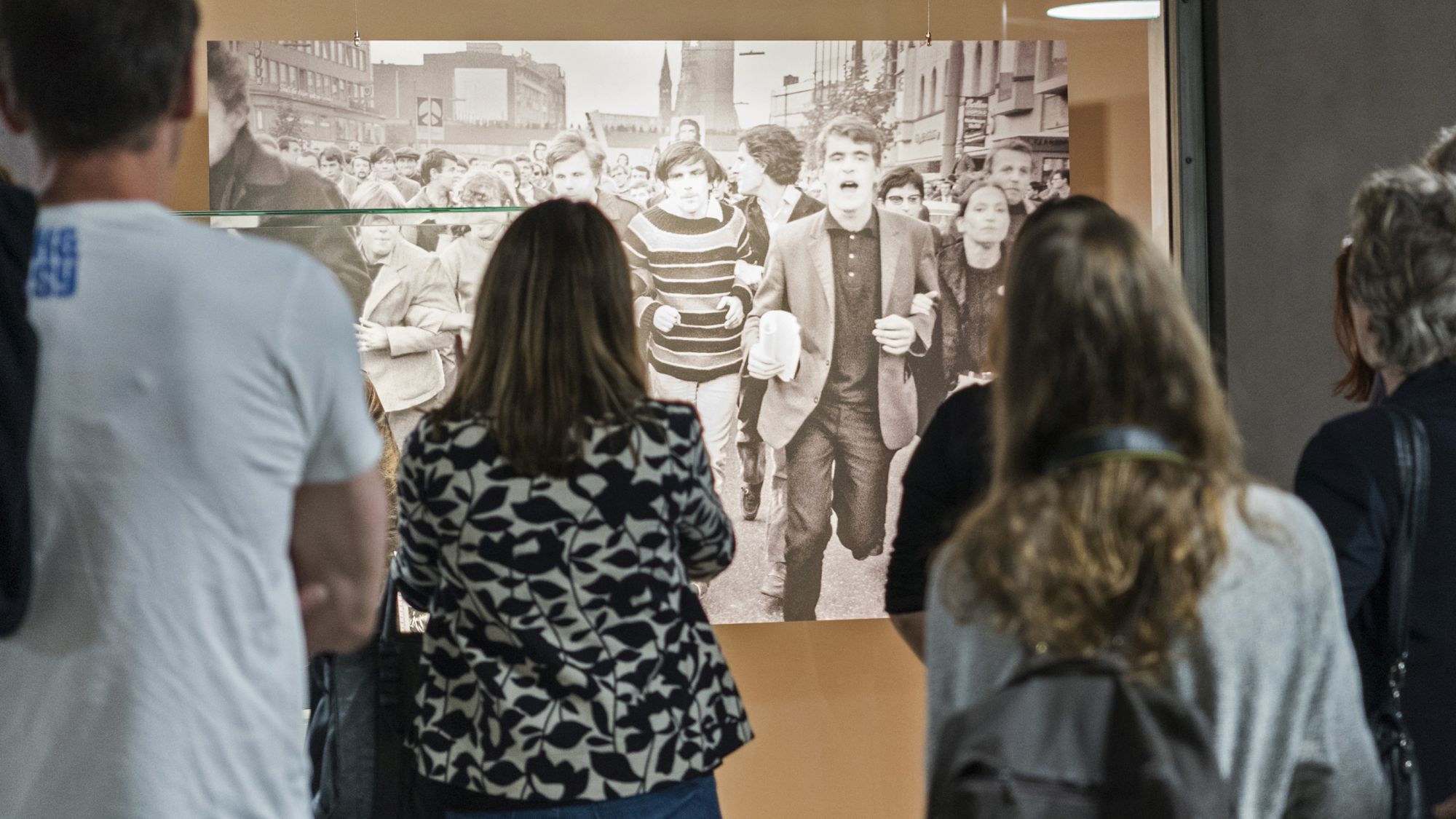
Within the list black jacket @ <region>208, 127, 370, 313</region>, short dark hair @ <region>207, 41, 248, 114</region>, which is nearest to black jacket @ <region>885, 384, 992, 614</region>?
black jacket @ <region>208, 127, 370, 313</region>

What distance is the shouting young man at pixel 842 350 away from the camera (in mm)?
3123

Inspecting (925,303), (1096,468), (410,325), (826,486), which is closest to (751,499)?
(826,486)

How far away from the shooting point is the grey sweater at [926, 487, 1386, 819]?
120cm

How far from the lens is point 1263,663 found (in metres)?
1.21

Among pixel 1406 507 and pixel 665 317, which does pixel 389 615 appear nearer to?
pixel 665 317

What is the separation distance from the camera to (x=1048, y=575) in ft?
3.80

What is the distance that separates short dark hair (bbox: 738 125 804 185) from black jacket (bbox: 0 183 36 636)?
2113 mm

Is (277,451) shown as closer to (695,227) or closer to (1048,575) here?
(1048,575)

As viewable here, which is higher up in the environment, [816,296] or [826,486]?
Answer: [816,296]

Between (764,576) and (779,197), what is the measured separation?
2.95 feet

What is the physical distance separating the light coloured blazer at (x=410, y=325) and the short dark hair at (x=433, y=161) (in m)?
0.87

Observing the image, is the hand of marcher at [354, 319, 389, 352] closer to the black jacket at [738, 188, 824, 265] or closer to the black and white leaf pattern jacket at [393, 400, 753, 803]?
the black and white leaf pattern jacket at [393, 400, 753, 803]

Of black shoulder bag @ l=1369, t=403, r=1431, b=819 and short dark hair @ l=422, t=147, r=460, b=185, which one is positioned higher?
short dark hair @ l=422, t=147, r=460, b=185

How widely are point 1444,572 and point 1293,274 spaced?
1661 mm
